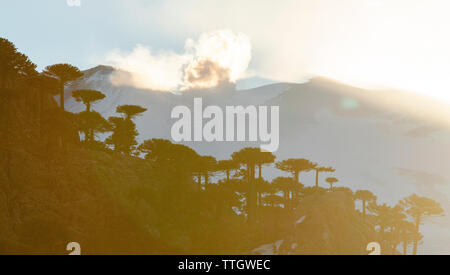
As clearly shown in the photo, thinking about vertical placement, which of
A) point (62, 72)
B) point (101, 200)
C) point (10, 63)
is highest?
point (62, 72)

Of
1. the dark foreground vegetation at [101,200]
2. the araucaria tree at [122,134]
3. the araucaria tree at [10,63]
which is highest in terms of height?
the araucaria tree at [10,63]

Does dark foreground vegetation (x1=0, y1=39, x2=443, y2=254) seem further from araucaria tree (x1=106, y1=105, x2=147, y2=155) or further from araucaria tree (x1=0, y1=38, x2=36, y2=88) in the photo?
araucaria tree (x1=106, y1=105, x2=147, y2=155)

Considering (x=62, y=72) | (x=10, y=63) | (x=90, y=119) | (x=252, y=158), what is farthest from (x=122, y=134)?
(x=252, y=158)

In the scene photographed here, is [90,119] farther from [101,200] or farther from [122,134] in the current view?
[101,200]

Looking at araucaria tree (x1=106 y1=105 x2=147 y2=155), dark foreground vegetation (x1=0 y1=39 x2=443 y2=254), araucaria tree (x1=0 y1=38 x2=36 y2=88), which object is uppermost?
araucaria tree (x1=0 y1=38 x2=36 y2=88)

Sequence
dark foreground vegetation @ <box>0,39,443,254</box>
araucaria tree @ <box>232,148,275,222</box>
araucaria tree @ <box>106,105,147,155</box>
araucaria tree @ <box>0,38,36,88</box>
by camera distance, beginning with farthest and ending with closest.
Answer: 1. araucaria tree @ <box>232,148,275,222</box>
2. araucaria tree @ <box>106,105,147,155</box>
3. araucaria tree @ <box>0,38,36,88</box>
4. dark foreground vegetation @ <box>0,39,443,254</box>

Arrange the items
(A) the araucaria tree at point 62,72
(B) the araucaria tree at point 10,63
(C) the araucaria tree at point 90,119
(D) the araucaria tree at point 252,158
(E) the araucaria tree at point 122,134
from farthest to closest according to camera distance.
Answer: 1. (D) the araucaria tree at point 252,158
2. (E) the araucaria tree at point 122,134
3. (C) the araucaria tree at point 90,119
4. (A) the araucaria tree at point 62,72
5. (B) the araucaria tree at point 10,63

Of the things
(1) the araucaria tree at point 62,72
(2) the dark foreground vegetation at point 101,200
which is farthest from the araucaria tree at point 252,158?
(1) the araucaria tree at point 62,72

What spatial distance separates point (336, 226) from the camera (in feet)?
113

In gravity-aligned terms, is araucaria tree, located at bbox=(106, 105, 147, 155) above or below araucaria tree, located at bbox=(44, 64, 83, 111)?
below

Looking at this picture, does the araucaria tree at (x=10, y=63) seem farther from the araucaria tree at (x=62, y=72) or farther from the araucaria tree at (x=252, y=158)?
the araucaria tree at (x=252, y=158)

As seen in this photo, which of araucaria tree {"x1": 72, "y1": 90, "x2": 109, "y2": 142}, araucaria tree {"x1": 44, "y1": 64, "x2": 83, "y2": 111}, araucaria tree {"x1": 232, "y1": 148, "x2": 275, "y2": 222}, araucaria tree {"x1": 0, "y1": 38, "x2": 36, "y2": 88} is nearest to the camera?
araucaria tree {"x1": 0, "y1": 38, "x2": 36, "y2": 88}

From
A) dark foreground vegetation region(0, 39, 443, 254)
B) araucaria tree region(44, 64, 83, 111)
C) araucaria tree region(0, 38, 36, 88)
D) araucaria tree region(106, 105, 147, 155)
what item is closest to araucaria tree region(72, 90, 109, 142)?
dark foreground vegetation region(0, 39, 443, 254)
